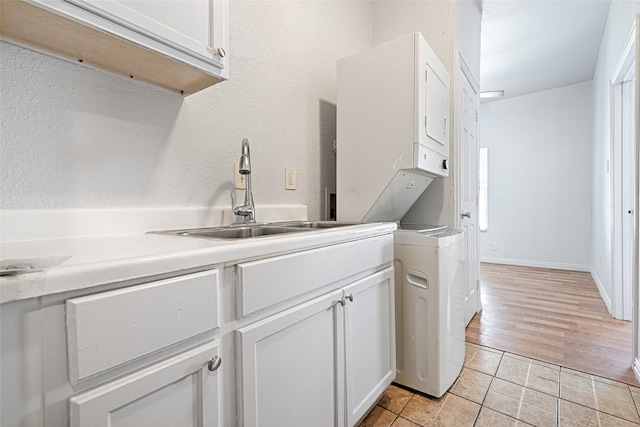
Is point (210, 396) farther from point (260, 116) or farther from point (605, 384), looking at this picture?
point (605, 384)

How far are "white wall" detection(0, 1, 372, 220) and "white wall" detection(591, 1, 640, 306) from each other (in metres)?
1.95

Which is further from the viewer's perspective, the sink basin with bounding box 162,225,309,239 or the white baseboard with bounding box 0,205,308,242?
the sink basin with bounding box 162,225,309,239

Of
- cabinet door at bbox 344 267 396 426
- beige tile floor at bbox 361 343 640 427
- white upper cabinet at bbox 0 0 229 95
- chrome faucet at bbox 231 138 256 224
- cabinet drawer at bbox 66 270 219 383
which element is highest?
white upper cabinet at bbox 0 0 229 95

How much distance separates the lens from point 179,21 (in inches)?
36.9

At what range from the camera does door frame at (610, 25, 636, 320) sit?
2.48 meters

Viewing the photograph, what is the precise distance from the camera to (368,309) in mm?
1275

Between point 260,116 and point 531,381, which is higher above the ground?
point 260,116

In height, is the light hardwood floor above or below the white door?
below

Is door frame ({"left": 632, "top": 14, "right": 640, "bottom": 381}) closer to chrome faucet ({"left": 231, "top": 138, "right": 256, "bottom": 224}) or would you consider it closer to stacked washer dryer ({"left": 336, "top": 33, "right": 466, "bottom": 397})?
stacked washer dryer ({"left": 336, "top": 33, "right": 466, "bottom": 397})

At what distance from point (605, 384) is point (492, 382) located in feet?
1.91

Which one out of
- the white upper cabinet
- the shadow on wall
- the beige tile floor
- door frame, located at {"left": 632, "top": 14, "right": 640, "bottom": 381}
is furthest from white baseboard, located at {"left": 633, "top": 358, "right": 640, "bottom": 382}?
the white upper cabinet

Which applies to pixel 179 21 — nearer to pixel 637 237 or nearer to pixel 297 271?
pixel 297 271

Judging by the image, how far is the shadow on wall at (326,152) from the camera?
2.01 metres

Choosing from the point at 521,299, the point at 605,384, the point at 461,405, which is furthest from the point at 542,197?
the point at 461,405
